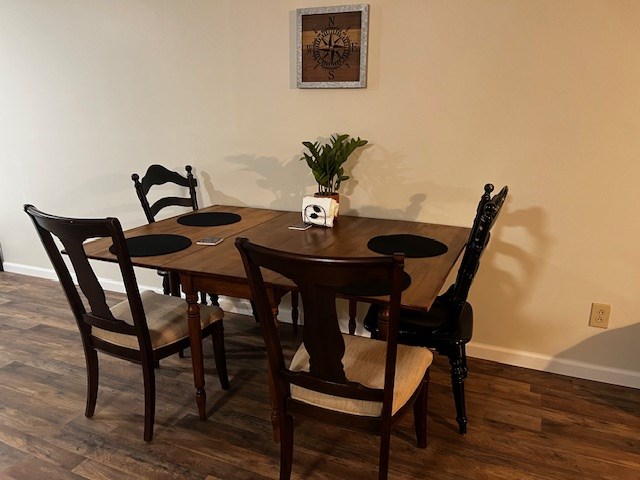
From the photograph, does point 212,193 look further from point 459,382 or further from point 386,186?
point 459,382

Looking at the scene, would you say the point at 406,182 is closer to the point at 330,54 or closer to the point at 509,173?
the point at 509,173

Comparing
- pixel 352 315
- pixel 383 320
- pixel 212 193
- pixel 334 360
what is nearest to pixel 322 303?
pixel 334 360

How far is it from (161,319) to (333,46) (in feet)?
5.25

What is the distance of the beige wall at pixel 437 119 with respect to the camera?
221 centimetres

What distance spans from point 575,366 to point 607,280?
0.48 m

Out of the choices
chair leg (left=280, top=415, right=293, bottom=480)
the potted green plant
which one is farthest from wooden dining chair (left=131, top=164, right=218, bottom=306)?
chair leg (left=280, top=415, right=293, bottom=480)

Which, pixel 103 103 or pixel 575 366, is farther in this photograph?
pixel 103 103

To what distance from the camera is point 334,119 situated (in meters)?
2.66

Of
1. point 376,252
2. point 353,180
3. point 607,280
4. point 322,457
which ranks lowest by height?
point 322,457

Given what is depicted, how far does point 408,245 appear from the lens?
211 cm

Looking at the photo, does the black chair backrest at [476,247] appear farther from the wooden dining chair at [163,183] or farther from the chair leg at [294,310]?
the wooden dining chair at [163,183]

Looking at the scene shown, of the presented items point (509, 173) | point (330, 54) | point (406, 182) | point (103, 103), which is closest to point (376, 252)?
point (406, 182)

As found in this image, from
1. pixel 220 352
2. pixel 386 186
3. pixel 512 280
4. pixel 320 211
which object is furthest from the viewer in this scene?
pixel 386 186

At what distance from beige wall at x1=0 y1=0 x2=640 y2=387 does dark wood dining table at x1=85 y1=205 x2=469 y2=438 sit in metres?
0.26
